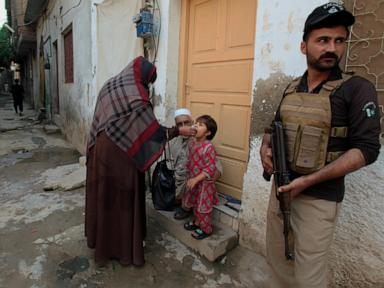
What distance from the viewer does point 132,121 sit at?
218cm

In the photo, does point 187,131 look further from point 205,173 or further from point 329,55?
point 329,55

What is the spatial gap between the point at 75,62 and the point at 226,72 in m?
4.84

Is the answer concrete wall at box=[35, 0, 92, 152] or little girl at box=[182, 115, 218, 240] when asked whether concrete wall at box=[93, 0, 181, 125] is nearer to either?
concrete wall at box=[35, 0, 92, 152]

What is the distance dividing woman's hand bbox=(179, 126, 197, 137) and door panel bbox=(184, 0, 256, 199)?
66 cm

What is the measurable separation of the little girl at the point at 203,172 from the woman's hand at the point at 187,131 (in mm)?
49

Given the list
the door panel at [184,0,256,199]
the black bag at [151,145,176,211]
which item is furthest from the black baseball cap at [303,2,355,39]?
the black bag at [151,145,176,211]

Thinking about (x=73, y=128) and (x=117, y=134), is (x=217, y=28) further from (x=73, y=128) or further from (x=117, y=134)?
(x=73, y=128)

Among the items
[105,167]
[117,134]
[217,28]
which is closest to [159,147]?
[117,134]

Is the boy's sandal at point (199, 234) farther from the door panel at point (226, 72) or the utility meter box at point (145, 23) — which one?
the utility meter box at point (145, 23)

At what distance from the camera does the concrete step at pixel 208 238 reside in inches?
98.1

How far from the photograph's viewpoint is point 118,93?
223cm

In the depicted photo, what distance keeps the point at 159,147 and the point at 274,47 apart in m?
1.24

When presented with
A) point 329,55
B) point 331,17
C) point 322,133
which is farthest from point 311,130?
point 331,17

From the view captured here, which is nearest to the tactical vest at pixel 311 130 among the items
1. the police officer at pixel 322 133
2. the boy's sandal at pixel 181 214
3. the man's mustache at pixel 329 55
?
the police officer at pixel 322 133
